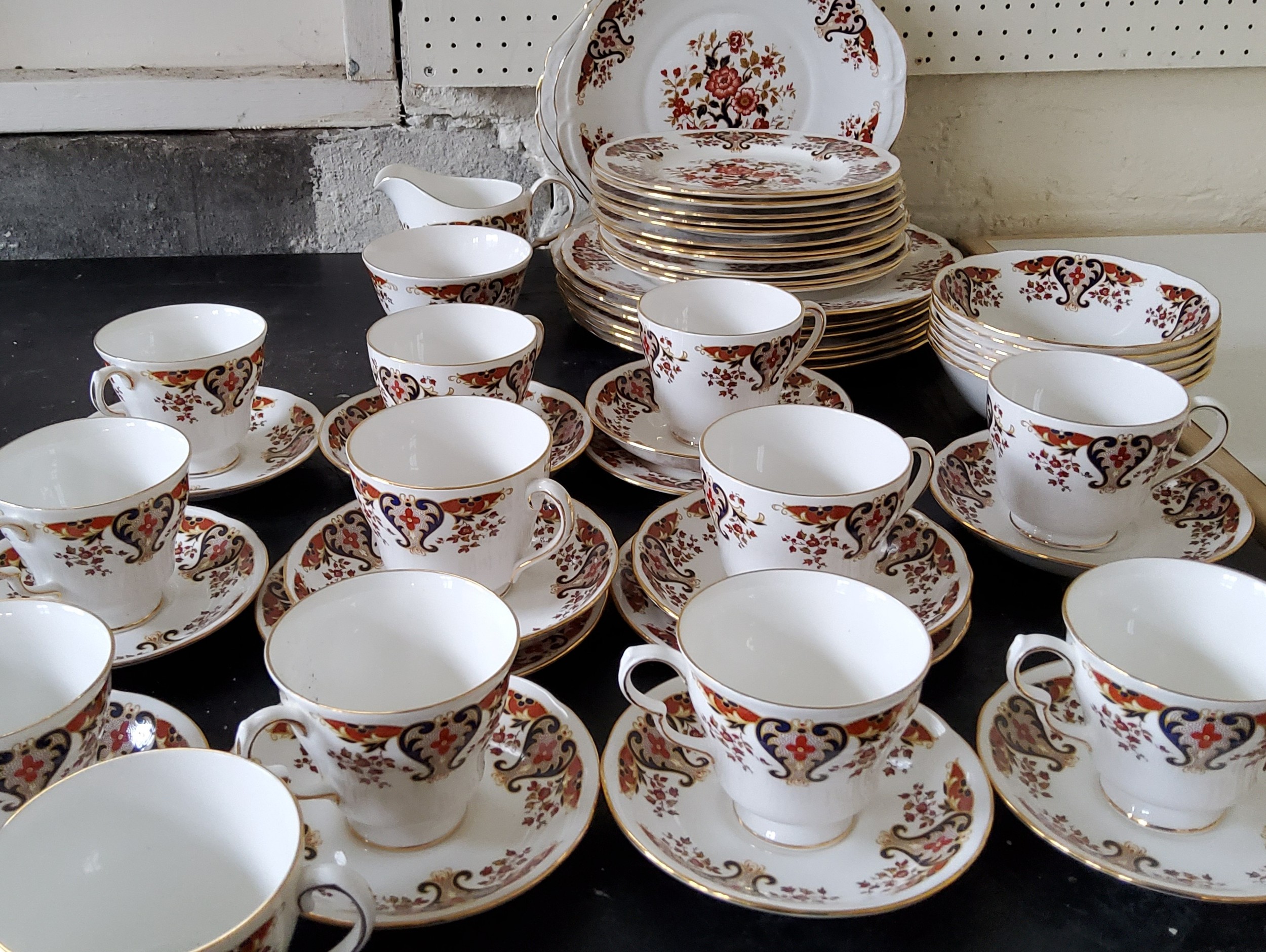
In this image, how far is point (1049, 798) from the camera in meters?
0.59

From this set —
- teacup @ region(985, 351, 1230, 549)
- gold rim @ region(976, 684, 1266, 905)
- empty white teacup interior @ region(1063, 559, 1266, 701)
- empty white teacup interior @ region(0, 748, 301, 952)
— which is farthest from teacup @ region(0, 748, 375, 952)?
teacup @ region(985, 351, 1230, 549)

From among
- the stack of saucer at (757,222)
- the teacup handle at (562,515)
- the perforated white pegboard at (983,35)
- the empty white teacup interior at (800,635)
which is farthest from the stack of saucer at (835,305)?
the empty white teacup interior at (800,635)

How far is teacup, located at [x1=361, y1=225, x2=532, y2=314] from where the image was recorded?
0.95 m

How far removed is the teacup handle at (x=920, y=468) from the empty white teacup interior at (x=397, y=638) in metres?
0.30

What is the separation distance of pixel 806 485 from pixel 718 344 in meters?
0.13

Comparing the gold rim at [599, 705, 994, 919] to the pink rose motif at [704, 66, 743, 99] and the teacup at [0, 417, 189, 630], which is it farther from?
the pink rose motif at [704, 66, 743, 99]

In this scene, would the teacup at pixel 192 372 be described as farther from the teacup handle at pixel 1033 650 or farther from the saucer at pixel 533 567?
the teacup handle at pixel 1033 650

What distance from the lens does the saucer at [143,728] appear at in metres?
0.59

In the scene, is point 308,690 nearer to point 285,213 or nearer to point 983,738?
point 983,738

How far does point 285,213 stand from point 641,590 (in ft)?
2.71

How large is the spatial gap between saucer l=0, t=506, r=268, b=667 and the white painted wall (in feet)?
2.47

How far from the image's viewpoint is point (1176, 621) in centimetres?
64

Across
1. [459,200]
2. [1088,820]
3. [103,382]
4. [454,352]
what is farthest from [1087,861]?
[459,200]

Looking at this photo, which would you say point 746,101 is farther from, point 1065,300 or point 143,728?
point 143,728
